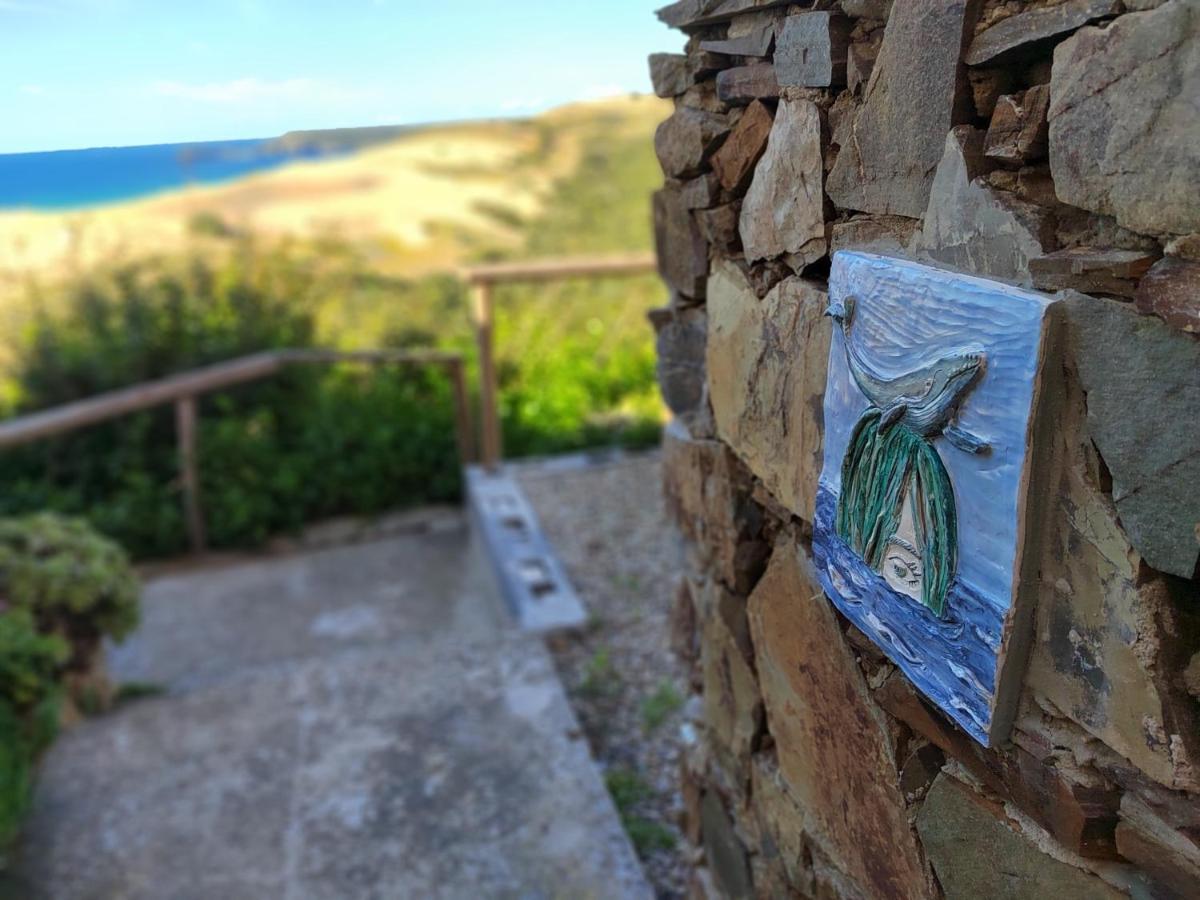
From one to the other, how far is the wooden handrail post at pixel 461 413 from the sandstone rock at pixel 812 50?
4.28 meters

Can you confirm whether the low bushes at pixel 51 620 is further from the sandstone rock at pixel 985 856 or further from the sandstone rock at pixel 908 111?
the sandstone rock at pixel 908 111

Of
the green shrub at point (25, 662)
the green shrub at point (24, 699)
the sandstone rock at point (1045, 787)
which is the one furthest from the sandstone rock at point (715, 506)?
the green shrub at point (25, 662)

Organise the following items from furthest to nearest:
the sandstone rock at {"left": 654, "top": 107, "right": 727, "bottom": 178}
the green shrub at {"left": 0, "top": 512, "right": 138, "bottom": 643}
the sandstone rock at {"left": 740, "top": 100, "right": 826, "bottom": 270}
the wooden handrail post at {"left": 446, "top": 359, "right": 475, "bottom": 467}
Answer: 1. the wooden handrail post at {"left": 446, "top": 359, "right": 475, "bottom": 467}
2. the green shrub at {"left": 0, "top": 512, "right": 138, "bottom": 643}
3. the sandstone rock at {"left": 654, "top": 107, "right": 727, "bottom": 178}
4. the sandstone rock at {"left": 740, "top": 100, "right": 826, "bottom": 270}

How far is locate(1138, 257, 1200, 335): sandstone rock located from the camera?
618 millimetres

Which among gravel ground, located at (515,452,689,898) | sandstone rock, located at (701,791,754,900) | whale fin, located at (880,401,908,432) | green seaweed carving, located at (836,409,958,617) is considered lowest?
gravel ground, located at (515,452,689,898)

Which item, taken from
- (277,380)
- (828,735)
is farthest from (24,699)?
(277,380)

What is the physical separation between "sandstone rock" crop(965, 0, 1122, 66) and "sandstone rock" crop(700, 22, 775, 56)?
374 millimetres

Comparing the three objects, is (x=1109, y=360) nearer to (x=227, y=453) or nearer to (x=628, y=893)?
(x=628, y=893)

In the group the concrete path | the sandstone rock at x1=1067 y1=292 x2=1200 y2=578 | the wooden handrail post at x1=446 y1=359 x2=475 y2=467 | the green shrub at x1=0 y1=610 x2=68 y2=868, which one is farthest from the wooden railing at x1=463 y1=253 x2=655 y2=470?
the sandstone rock at x1=1067 y1=292 x2=1200 y2=578

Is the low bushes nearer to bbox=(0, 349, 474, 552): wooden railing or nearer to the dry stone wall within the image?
bbox=(0, 349, 474, 552): wooden railing

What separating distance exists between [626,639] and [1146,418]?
113 inches

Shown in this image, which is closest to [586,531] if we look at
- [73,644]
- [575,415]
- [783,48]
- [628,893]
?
[575,415]

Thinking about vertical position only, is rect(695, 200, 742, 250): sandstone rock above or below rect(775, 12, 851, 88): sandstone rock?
below

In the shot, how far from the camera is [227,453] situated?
5348 millimetres
